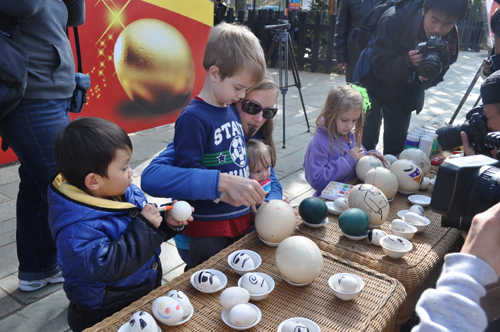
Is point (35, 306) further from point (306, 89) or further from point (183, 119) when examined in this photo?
point (306, 89)

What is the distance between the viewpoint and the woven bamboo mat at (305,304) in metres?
1.12

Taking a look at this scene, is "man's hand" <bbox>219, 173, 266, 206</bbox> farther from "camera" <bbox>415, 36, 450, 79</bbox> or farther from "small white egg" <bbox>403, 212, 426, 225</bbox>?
"camera" <bbox>415, 36, 450, 79</bbox>

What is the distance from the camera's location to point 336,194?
1953 mm

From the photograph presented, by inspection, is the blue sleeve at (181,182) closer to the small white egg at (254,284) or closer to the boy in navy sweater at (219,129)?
the boy in navy sweater at (219,129)

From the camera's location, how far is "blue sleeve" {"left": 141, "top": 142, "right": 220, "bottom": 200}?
1.47 meters

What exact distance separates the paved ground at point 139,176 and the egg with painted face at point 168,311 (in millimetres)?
1229

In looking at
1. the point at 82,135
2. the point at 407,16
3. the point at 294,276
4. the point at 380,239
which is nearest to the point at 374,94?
the point at 407,16

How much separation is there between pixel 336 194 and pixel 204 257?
74 centimetres

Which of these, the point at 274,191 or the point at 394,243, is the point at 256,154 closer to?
the point at 274,191

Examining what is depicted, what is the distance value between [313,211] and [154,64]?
412 cm

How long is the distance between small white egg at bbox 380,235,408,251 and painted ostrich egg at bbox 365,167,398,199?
45cm

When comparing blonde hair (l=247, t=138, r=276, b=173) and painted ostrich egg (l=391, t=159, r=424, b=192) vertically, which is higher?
blonde hair (l=247, t=138, r=276, b=173)

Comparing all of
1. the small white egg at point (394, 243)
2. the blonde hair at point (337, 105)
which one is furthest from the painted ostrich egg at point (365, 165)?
the small white egg at point (394, 243)

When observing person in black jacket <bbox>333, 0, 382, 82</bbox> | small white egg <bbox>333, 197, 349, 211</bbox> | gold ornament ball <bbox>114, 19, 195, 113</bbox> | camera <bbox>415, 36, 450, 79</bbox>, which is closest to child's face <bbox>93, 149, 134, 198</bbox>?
small white egg <bbox>333, 197, 349, 211</bbox>
